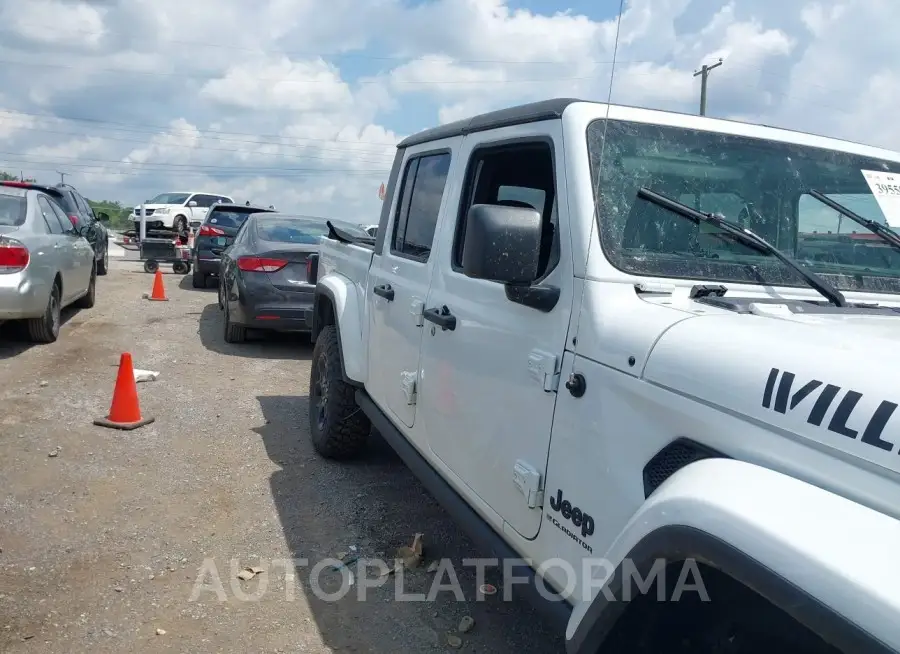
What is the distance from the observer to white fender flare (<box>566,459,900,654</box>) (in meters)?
1.27

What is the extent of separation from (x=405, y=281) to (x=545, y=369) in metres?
1.61

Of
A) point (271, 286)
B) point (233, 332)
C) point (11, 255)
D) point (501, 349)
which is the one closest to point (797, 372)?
point (501, 349)

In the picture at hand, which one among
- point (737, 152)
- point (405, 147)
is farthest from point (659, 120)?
point (405, 147)

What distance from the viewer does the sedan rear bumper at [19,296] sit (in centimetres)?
728

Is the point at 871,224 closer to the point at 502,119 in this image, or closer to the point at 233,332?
the point at 502,119

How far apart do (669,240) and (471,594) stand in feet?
6.74

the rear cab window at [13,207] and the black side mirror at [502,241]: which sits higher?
the black side mirror at [502,241]

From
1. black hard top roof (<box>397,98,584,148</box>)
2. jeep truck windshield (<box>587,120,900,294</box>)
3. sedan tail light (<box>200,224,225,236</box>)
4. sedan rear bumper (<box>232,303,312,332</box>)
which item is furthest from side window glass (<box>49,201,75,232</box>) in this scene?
jeep truck windshield (<box>587,120,900,294</box>)

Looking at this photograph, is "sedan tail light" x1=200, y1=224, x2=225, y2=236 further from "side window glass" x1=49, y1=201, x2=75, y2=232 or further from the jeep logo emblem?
the jeep logo emblem

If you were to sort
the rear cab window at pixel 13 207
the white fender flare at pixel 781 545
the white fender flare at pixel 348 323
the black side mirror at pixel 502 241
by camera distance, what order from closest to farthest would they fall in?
the white fender flare at pixel 781 545, the black side mirror at pixel 502 241, the white fender flare at pixel 348 323, the rear cab window at pixel 13 207

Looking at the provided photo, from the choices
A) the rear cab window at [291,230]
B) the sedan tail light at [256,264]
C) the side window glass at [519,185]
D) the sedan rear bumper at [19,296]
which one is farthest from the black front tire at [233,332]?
the side window glass at [519,185]

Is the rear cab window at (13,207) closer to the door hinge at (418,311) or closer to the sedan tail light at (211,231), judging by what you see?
the sedan tail light at (211,231)

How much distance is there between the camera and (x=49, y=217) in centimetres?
872

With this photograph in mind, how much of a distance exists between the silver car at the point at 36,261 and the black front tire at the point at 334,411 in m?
3.84
